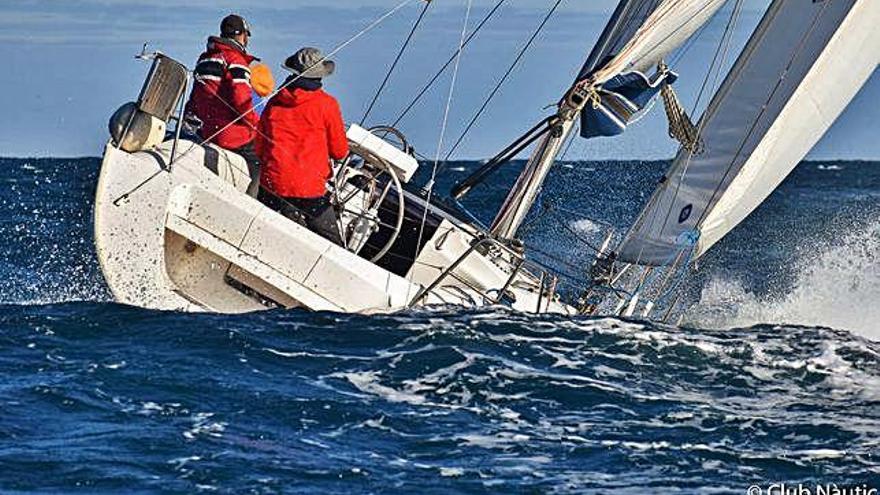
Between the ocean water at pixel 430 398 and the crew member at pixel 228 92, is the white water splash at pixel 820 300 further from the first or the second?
the crew member at pixel 228 92

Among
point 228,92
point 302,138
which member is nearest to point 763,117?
point 302,138

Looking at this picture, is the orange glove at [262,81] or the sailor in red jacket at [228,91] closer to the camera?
the orange glove at [262,81]

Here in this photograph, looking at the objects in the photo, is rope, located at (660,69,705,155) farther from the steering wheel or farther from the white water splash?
the steering wheel

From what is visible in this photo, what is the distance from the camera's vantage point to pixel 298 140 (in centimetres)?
1052

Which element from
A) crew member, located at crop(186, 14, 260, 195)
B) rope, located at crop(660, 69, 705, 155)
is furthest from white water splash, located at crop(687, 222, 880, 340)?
crew member, located at crop(186, 14, 260, 195)

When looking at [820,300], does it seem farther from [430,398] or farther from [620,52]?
[430,398]

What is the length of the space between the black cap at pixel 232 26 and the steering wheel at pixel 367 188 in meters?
1.12

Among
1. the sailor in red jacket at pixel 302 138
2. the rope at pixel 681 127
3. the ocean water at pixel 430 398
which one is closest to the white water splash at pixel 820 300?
the ocean water at pixel 430 398

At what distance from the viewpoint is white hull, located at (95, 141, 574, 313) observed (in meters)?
9.97

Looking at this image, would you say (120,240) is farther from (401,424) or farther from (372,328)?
(401,424)

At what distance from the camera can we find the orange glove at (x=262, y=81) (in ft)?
34.8

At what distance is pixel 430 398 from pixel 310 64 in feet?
9.21

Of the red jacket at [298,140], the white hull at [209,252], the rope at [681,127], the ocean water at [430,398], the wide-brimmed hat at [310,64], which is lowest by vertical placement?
the ocean water at [430,398]

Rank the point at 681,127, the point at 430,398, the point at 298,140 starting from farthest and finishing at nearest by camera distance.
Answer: the point at 681,127 < the point at 298,140 < the point at 430,398
